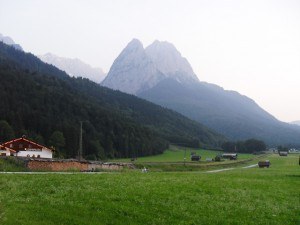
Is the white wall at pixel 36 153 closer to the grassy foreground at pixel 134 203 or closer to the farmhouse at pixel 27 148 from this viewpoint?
the farmhouse at pixel 27 148

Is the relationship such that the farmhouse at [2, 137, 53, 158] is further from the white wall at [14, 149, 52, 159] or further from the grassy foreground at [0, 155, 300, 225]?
the grassy foreground at [0, 155, 300, 225]

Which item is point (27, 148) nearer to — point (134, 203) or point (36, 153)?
point (36, 153)

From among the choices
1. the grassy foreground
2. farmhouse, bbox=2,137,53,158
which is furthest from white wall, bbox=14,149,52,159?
the grassy foreground

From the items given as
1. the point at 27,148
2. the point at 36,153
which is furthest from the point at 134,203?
the point at 27,148

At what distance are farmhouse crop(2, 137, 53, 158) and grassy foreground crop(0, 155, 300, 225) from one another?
90.6 meters

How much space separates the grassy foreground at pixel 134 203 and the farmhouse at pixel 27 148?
3568 inches

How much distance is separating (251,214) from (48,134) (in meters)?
161

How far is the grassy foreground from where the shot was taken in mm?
23094

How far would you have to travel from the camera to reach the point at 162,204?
26.6 meters

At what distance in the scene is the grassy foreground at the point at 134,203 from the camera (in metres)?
23.1

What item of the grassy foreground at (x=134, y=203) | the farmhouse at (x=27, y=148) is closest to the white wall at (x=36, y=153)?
the farmhouse at (x=27, y=148)

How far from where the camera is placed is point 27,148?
403 feet

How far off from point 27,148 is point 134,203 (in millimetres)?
102648

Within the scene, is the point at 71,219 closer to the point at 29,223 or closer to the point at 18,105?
the point at 29,223
